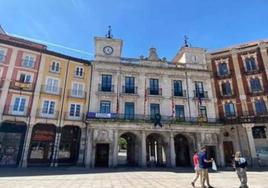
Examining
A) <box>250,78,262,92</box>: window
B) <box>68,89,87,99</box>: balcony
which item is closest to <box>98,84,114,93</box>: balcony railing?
<box>68,89,87,99</box>: balcony

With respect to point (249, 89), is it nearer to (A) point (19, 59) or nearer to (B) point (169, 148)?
(B) point (169, 148)

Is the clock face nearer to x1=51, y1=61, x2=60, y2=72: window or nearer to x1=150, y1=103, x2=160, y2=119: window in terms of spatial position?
x1=51, y1=61, x2=60, y2=72: window

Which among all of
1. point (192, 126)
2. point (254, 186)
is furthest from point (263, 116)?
point (254, 186)

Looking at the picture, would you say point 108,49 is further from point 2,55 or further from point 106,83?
point 2,55

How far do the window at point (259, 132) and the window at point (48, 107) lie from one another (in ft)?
89.3

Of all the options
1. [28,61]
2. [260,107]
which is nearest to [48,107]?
[28,61]

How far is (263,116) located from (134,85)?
59.5ft

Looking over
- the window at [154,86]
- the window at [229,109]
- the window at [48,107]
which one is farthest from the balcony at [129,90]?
the window at [229,109]

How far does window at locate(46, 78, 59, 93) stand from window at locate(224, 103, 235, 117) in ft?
80.1

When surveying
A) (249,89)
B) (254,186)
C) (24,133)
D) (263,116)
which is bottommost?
(254,186)

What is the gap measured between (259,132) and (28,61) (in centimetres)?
3258

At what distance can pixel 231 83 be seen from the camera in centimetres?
2894

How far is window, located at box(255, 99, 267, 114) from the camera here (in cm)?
2614

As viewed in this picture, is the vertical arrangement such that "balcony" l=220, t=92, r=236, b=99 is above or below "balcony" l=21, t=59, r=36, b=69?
below
